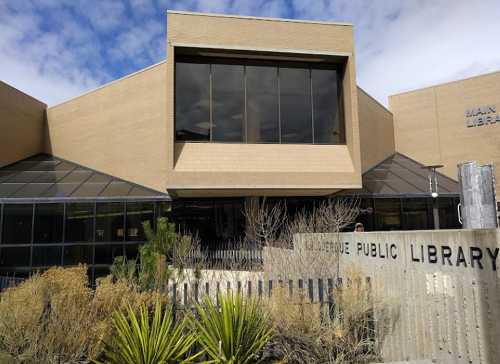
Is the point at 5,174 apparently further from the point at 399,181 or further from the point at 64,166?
the point at 399,181

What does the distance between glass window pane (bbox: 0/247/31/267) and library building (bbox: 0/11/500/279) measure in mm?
42

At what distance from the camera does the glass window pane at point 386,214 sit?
64.4ft

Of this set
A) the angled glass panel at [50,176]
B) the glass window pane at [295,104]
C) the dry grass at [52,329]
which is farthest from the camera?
the angled glass panel at [50,176]

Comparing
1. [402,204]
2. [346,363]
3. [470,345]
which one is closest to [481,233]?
[470,345]

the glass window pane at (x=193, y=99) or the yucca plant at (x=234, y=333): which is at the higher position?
the glass window pane at (x=193, y=99)

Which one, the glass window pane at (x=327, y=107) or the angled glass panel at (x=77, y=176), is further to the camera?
the angled glass panel at (x=77, y=176)

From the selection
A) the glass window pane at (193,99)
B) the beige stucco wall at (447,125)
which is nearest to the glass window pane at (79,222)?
the glass window pane at (193,99)

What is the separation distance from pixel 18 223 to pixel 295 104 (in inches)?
505

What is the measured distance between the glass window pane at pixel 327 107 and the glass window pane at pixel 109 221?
9.47 meters

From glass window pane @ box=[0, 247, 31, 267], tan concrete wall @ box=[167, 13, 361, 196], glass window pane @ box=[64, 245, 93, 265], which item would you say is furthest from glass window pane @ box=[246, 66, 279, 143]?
glass window pane @ box=[0, 247, 31, 267]

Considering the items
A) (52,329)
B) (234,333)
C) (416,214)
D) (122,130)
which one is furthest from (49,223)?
(416,214)

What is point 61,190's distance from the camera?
1748cm

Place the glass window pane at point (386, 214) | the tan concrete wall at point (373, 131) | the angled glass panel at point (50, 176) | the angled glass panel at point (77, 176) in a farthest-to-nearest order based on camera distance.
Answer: the tan concrete wall at point (373, 131) → the glass window pane at point (386, 214) → the angled glass panel at point (77, 176) → the angled glass panel at point (50, 176)

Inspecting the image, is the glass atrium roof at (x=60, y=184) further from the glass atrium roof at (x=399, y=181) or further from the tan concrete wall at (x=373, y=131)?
the tan concrete wall at (x=373, y=131)
